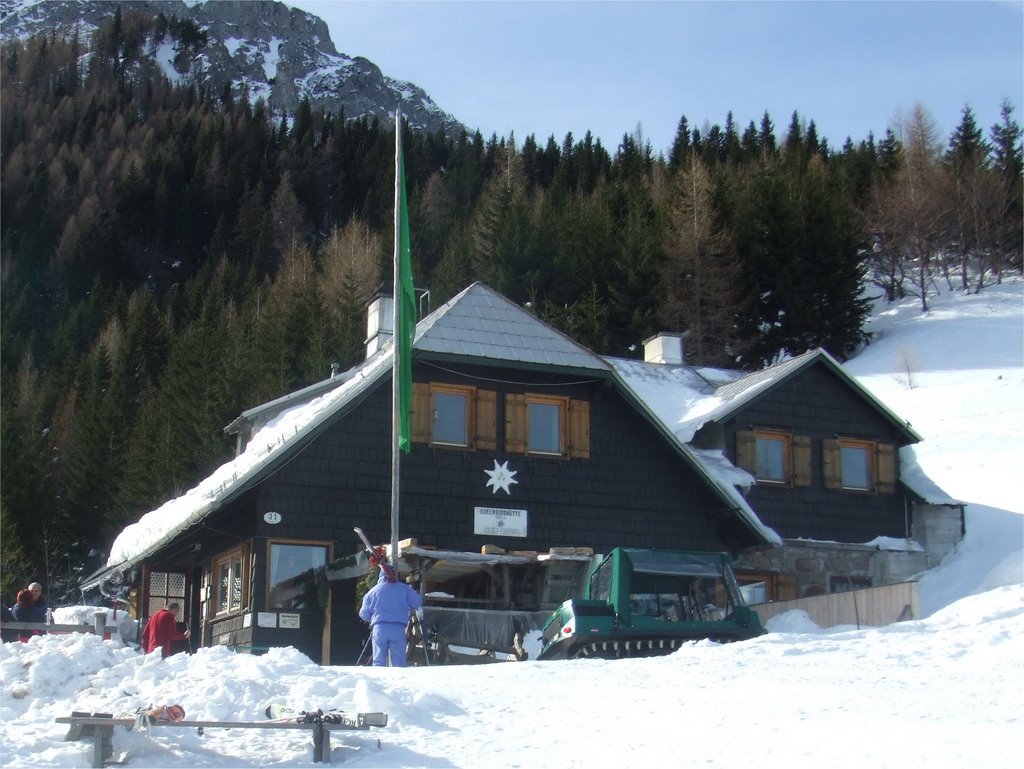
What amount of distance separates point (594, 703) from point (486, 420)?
38.4ft

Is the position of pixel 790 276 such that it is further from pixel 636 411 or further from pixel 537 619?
pixel 537 619

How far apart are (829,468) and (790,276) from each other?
25457mm

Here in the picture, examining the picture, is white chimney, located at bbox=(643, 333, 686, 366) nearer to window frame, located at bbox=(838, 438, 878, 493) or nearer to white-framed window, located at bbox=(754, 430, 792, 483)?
white-framed window, located at bbox=(754, 430, 792, 483)

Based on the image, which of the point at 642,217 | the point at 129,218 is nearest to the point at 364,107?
the point at 129,218

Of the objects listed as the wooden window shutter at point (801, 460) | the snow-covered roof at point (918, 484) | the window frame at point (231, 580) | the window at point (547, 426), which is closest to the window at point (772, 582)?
the wooden window shutter at point (801, 460)

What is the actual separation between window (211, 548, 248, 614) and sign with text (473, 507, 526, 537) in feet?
12.3

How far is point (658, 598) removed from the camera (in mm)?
16328

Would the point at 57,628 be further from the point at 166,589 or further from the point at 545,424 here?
the point at 166,589

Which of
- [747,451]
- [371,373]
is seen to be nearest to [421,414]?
[371,373]

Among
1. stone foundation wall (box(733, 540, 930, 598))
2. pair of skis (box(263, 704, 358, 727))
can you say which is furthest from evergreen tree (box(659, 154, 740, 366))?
pair of skis (box(263, 704, 358, 727))

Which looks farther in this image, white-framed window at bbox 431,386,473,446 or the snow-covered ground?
white-framed window at bbox 431,386,473,446

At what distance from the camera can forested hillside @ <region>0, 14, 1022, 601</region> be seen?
44.9 metres

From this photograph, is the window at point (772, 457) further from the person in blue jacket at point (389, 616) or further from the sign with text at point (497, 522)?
the person in blue jacket at point (389, 616)

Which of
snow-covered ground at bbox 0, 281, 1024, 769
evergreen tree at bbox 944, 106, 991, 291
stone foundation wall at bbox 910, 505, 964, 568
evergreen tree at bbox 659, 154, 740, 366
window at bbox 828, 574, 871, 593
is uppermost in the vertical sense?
evergreen tree at bbox 944, 106, 991, 291
